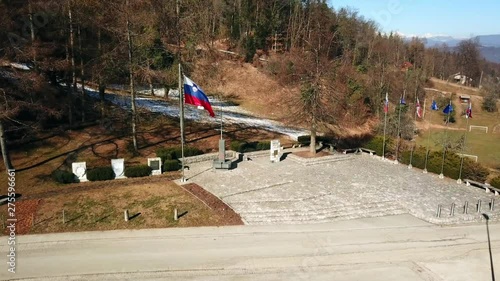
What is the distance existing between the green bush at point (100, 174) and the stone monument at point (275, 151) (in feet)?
36.7

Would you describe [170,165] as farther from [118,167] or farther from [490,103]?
[490,103]

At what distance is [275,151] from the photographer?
95.5 ft

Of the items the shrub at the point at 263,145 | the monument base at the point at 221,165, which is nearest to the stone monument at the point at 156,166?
the monument base at the point at 221,165

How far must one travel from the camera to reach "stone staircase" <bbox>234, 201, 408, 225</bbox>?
1983cm

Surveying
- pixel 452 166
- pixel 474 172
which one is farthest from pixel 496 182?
pixel 452 166

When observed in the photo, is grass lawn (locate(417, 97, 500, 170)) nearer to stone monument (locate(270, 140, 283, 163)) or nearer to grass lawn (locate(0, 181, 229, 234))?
stone monument (locate(270, 140, 283, 163))

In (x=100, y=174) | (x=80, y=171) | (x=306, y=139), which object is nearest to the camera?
(x=80, y=171)

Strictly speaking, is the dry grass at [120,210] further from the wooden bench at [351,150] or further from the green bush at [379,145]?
the green bush at [379,145]

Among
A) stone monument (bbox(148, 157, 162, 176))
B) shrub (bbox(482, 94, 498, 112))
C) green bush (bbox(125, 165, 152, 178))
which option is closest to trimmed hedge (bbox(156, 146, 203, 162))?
stone monument (bbox(148, 157, 162, 176))

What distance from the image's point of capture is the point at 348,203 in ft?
71.7

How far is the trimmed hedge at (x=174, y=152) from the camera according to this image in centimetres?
2691

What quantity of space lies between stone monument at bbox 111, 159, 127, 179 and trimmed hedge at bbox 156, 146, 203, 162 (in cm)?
307

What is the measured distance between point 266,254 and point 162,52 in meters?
23.7

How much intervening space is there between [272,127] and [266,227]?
21405mm
